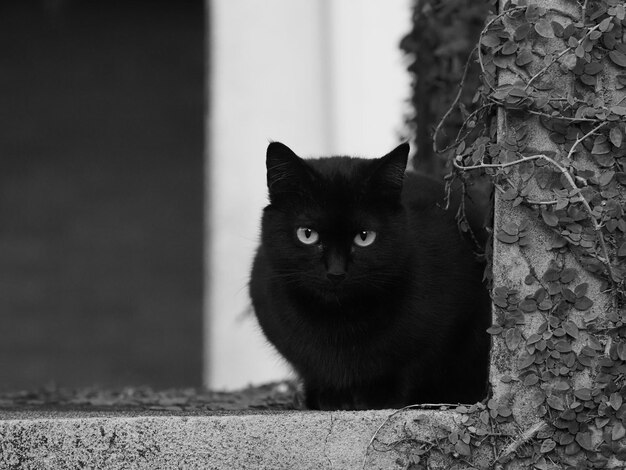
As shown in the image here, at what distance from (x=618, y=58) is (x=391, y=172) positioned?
1.98 ft

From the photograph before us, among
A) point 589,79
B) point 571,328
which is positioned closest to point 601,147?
point 589,79

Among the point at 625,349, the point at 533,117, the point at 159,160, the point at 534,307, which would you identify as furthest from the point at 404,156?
the point at 159,160

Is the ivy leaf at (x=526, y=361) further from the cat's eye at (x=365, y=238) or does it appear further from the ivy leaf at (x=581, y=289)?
the cat's eye at (x=365, y=238)

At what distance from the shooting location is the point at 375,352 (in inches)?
94.0

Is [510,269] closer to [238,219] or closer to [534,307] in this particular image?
[534,307]

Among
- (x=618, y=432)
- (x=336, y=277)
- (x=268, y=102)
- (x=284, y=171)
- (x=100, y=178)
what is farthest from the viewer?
(x=100, y=178)

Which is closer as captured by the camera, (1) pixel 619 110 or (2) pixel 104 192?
(1) pixel 619 110

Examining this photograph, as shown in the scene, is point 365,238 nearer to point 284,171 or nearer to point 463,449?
point 284,171

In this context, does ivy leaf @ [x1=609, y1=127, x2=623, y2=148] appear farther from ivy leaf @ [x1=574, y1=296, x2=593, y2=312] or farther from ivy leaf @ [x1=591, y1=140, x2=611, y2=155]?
ivy leaf @ [x1=574, y1=296, x2=593, y2=312]

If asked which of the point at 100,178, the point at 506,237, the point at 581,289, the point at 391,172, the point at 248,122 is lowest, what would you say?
the point at 581,289

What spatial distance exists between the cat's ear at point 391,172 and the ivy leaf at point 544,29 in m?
0.44

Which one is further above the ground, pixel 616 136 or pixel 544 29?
pixel 544 29

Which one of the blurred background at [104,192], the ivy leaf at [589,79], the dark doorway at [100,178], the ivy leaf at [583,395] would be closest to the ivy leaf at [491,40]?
the ivy leaf at [589,79]

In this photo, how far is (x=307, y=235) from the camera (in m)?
2.39
